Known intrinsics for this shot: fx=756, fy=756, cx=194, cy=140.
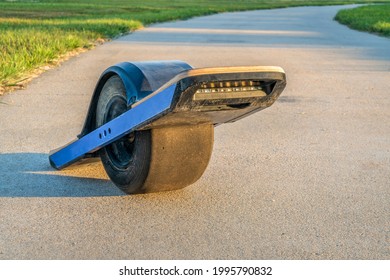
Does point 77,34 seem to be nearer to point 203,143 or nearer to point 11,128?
point 11,128

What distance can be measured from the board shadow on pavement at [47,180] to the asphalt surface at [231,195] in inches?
0.5

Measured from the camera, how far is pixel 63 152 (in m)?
5.45

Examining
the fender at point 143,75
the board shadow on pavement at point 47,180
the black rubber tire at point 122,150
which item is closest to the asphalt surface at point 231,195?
the board shadow on pavement at point 47,180

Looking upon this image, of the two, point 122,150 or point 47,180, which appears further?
point 47,180

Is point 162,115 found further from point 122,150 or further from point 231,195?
point 231,195

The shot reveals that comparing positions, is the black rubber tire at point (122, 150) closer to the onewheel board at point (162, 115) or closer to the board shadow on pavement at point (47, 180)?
the onewheel board at point (162, 115)

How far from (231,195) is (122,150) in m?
0.81

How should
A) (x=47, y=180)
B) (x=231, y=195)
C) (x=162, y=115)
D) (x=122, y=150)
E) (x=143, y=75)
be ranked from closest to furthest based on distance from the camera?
(x=162, y=115), (x=143, y=75), (x=122, y=150), (x=231, y=195), (x=47, y=180)

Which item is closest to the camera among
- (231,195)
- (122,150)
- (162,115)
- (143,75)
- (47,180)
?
(162,115)

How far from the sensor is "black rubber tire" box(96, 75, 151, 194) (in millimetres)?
4719

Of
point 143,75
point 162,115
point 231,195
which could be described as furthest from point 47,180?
point 162,115

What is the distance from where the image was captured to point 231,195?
521 cm

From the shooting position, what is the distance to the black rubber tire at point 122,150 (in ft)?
15.5

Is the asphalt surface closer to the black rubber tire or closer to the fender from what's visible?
the black rubber tire
